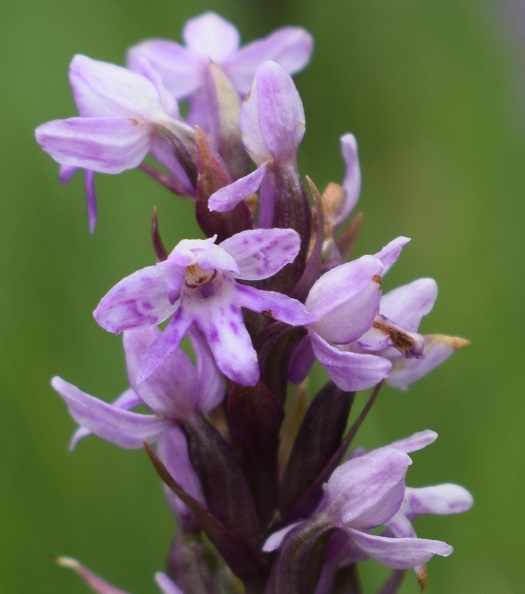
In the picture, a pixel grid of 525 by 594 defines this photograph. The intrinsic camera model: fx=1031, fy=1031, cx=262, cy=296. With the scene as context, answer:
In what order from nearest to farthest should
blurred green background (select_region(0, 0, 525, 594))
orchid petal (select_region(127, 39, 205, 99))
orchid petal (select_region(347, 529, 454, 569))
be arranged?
orchid petal (select_region(347, 529, 454, 569))
orchid petal (select_region(127, 39, 205, 99))
blurred green background (select_region(0, 0, 525, 594))

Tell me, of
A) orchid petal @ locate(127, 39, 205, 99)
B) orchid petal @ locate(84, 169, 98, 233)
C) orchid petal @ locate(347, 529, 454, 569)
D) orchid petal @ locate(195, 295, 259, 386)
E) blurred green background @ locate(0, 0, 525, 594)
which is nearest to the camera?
orchid petal @ locate(195, 295, 259, 386)

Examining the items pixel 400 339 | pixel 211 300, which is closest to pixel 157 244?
pixel 211 300

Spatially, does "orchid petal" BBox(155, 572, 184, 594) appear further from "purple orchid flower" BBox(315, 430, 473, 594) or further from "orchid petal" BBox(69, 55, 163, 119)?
"orchid petal" BBox(69, 55, 163, 119)

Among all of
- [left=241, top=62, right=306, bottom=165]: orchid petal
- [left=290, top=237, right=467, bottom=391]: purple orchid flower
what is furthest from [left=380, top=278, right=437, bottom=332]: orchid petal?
[left=241, top=62, right=306, bottom=165]: orchid petal

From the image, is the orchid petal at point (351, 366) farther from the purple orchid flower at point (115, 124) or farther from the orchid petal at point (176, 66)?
the orchid petal at point (176, 66)

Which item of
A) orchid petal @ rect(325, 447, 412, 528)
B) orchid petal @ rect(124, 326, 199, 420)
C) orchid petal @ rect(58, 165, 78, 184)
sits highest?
orchid petal @ rect(58, 165, 78, 184)

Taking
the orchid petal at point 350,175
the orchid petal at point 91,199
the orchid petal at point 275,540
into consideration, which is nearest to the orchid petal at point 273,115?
the orchid petal at point 350,175
